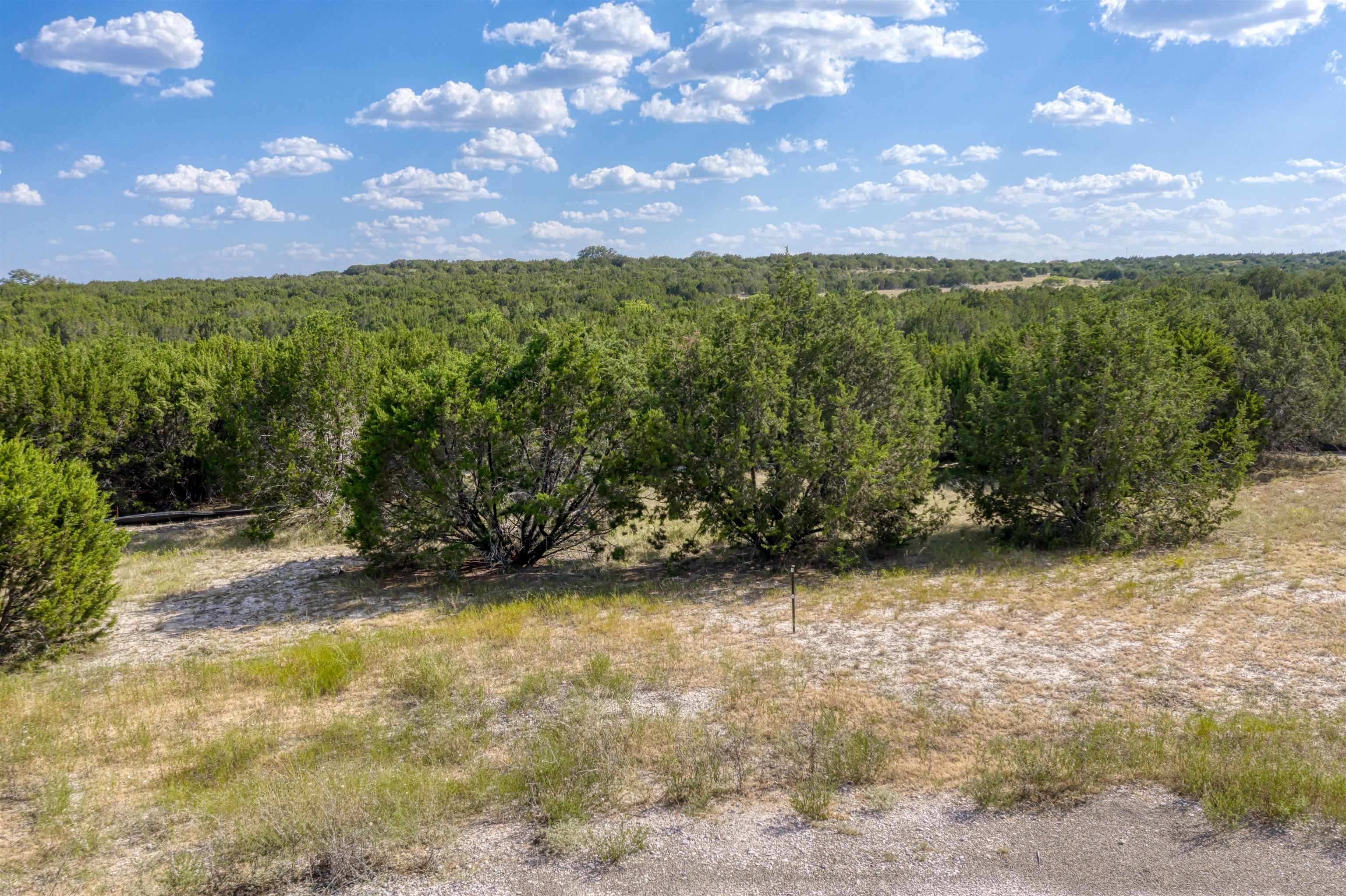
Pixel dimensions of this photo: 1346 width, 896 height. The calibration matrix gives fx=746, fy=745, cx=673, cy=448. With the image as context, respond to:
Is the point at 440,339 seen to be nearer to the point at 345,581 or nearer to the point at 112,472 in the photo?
the point at 112,472

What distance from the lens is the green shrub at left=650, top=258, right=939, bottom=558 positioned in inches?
512

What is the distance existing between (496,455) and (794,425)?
5.32m

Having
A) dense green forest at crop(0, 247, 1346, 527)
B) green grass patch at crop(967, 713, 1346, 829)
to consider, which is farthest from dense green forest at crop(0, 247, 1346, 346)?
green grass patch at crop(967, 713, 1346, 829)

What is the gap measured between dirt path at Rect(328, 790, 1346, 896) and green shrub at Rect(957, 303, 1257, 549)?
10.0 meters

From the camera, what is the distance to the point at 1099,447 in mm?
14492

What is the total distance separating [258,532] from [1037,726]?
1793cm

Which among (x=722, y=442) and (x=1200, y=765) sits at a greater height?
(x=722, y=442)

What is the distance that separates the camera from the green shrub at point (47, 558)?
8.81 m

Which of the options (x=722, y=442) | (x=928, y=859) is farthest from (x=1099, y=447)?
(x=928, y=859)

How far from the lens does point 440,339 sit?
121 ft

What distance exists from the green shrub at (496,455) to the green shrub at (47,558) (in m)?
3.76

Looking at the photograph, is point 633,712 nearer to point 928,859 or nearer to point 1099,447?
point 928,859

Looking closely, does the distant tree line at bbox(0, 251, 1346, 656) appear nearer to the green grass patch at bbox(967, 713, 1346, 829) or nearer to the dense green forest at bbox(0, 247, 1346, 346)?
the dense green forest at bbox(0, 247, 1346, 346)

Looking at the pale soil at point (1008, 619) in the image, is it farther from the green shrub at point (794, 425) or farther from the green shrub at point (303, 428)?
the green shrub at point (303, 428)
